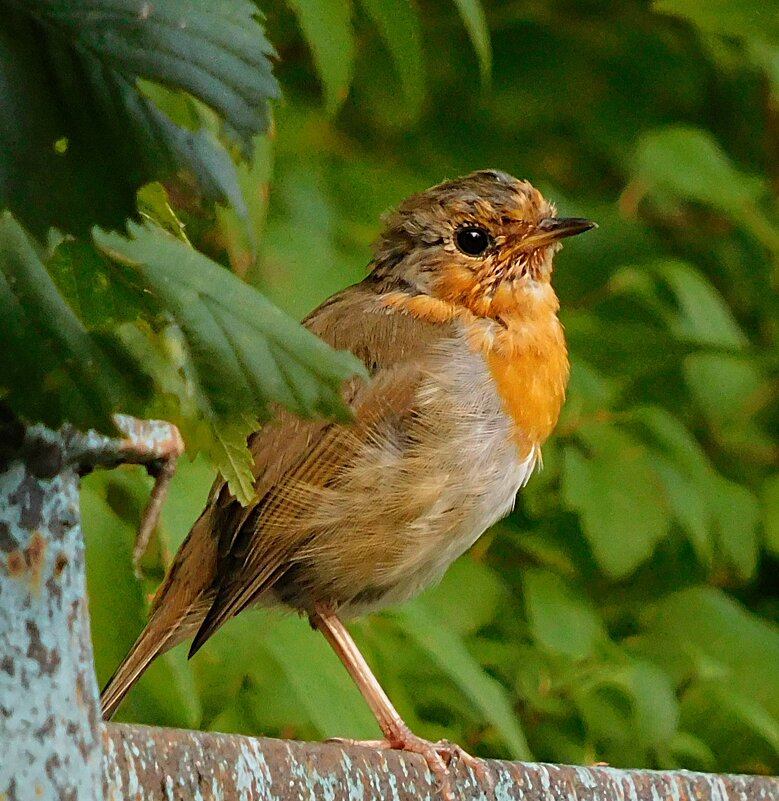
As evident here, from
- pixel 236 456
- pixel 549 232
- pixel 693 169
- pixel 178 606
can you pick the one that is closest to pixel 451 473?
pixel 178 606

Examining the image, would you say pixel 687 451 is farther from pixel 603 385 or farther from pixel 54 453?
pixel 54 453

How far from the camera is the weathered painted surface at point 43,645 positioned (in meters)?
1.03

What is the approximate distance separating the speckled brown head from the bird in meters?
0.08

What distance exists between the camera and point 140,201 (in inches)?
47.1

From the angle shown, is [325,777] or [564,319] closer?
[325,777]

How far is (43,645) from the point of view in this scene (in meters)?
1.06

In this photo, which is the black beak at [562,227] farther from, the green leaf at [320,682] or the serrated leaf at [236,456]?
the serrated leaf at [236,456]

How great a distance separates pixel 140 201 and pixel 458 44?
3.14m

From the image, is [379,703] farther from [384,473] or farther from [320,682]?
[384,473]

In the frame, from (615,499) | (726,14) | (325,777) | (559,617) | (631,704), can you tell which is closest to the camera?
(325,777)

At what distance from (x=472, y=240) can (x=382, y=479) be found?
0.69 meters

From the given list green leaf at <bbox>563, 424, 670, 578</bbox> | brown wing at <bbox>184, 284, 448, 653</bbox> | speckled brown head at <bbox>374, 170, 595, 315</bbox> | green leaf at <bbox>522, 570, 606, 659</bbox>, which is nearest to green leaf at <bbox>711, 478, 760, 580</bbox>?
green leaf at <bbox>563, 424, 670, 578</bbox>

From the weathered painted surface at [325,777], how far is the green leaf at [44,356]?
0.36m

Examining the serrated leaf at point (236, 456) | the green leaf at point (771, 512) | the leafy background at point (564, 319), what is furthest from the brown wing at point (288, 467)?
the serrated leaf at point (236, 456)
